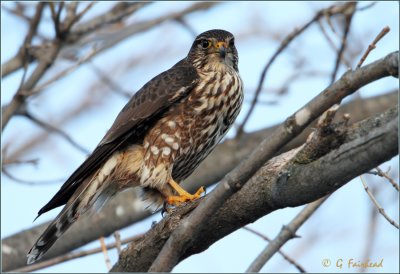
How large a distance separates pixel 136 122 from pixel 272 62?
1247 millimetres

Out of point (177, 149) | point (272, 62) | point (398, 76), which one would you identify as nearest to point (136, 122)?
point (177, 149)

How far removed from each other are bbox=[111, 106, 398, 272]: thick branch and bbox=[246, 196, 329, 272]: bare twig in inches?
8.3

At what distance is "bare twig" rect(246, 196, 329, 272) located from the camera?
3680 millimetres

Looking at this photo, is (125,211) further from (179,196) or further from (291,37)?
(291,37)

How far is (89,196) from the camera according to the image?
4.93m

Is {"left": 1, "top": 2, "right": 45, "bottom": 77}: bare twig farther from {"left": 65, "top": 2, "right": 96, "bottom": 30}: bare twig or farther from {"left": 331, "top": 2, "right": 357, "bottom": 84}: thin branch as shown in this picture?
{"left": 331, "top": 2, "right": 357, "bottom": 84}: thin branch

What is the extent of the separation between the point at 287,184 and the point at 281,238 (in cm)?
75

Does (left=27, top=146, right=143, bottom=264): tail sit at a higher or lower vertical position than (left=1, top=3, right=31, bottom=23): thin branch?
lower

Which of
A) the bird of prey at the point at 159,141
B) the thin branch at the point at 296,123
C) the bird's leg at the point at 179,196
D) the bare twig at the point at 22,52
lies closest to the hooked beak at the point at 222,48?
the bird of prey at the point at 159,141

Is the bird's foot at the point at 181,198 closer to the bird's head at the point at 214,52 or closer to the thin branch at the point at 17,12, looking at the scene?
the bird's head at the point at 214,52

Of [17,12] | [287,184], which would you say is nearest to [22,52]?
[17,12]

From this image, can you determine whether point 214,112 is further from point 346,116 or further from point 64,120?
point 64,120

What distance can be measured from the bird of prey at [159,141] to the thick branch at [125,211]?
0.86 meters

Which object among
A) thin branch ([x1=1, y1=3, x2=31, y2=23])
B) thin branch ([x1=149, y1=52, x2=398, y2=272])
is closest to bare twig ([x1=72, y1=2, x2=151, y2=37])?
thin branch ([x1=1, y1=3, x2=31, y2=23])
